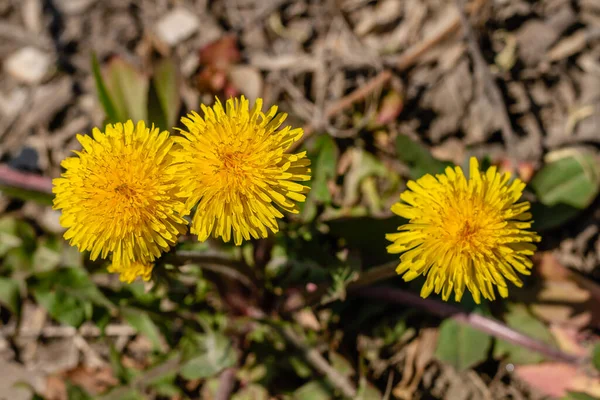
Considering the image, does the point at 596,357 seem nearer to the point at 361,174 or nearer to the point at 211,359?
the point at 361,174

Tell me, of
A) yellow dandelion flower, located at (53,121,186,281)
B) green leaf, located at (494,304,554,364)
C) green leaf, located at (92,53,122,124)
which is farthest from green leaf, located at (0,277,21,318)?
green leaf, located at (494,304,554,364)

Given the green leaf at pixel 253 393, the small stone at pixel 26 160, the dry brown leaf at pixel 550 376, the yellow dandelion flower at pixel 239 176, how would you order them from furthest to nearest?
1. the small stone at pixel 26 160
2. the green leaf at pixel 253 393
3. the dry brown leaf at pixel 550 376
4. the yellow dandelion flower at pixel 239 176

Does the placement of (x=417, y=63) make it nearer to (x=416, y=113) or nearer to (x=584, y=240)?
(x=416, y=113)

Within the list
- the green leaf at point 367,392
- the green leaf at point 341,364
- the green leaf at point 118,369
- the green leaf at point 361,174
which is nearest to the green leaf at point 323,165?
the green leaf at point 361,174

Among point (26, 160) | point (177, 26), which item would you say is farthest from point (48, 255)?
point (177, 26)

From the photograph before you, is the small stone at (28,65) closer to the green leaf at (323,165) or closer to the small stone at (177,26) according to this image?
the small stone at (177,26)

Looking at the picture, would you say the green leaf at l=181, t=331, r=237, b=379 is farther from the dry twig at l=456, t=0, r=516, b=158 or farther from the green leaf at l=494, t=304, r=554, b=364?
the dry twig at l=456, t=0, r=516, b=158
